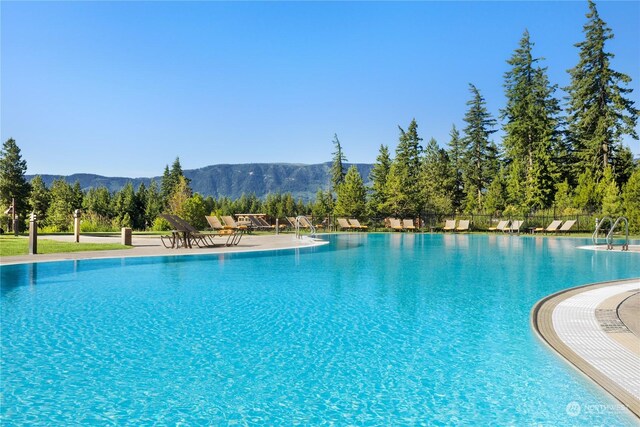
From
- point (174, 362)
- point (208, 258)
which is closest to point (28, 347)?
point (174, 362)

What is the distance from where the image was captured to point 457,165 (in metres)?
43.3

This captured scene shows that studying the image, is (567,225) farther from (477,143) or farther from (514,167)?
(477,143)

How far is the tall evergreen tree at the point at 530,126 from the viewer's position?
31797 mm

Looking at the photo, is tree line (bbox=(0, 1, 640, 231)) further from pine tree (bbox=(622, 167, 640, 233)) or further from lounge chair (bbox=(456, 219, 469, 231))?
lounge chair (bbox=(456, 219, 469, 231))

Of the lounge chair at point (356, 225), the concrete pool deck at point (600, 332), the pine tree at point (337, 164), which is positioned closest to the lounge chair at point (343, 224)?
the lounge chair at point (356, 225)

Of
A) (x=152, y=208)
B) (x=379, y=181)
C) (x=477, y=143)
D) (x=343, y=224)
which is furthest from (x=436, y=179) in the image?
(x=152, y=208)

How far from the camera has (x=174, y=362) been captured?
4156mm

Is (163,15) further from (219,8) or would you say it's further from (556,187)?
(556,187)

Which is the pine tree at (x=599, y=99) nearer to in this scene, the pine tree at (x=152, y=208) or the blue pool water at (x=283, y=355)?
the blue pool water at (x=283, y=355)

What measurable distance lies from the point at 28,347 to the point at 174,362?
5.93 feet

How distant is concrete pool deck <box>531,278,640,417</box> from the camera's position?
11.3ft

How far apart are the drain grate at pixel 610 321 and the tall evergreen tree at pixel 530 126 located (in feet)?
91.4

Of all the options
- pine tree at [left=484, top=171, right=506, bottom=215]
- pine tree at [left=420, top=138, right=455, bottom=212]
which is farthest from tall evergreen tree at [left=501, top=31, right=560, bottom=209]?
pine tree at [left=420, top=138, right=455, bottom=212]

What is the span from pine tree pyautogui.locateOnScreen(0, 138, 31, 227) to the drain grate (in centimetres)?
3824
